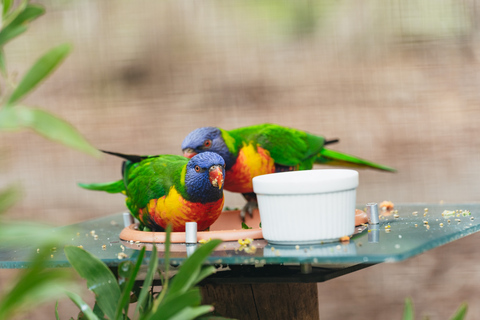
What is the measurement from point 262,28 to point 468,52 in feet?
2.93

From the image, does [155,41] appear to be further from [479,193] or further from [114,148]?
[479,193]

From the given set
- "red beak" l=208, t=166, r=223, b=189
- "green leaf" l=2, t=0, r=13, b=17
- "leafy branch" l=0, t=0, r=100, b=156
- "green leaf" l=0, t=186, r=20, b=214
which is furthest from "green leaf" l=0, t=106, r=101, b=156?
"red beak" l=208, t=166, r=223, b=189

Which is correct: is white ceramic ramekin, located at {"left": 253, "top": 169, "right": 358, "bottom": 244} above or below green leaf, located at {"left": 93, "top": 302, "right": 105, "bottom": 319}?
above

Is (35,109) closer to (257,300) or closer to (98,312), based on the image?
(98,312)

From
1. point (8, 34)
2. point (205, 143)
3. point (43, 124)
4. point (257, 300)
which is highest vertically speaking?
point (8, 34)

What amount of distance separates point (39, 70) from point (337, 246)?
2.16 feet

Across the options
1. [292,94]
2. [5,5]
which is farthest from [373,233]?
[292,94]

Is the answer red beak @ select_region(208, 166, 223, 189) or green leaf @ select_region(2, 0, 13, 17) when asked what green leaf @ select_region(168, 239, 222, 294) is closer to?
red beak @ select_region(208, 166, 223, 189)

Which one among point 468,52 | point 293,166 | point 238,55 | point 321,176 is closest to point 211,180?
point 321,176

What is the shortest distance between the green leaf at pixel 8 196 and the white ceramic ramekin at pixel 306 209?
1.80 ft

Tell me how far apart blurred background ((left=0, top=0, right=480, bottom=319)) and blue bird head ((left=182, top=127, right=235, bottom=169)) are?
96 cm

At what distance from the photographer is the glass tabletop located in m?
1.10

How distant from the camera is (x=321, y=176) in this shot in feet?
4.66

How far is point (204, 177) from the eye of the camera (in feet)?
4.87
